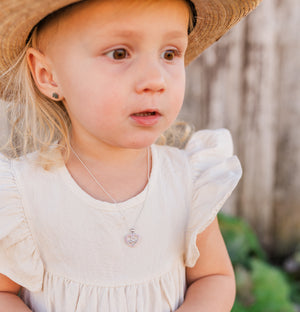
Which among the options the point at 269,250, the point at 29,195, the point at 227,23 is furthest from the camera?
the point at 269,250

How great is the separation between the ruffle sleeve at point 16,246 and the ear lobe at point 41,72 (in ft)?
1.06

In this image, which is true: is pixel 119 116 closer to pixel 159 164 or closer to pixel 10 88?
pixel 159 164

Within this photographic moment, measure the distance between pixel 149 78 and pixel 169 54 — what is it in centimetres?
17

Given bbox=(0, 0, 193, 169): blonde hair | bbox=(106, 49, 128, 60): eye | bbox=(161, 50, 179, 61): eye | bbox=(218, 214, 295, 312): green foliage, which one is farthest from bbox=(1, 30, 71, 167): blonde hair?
bbox=(218, 214, 295, 312): green foliage

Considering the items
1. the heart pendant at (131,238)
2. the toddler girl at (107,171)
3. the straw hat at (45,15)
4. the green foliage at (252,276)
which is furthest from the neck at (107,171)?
the green foliage at (252,276)

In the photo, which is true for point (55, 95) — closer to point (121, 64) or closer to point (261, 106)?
point (121, 64)

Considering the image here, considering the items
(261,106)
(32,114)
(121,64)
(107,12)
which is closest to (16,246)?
(32,114)

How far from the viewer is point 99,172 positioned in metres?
1.41

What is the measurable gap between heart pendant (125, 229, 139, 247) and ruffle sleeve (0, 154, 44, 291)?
0.27m

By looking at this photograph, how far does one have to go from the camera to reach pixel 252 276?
8.30 ft

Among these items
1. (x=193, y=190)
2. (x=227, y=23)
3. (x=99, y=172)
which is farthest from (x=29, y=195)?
(x=227, y=23)

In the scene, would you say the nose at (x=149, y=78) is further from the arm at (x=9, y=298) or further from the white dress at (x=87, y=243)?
the arm at (x=9, y=298)

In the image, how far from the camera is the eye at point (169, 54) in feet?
4.26

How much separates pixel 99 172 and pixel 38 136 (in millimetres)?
286
